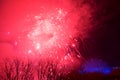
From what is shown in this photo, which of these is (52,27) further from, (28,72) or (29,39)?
(28,72)

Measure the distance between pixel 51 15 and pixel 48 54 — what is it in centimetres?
291

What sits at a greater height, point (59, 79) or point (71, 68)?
point (71, 68)

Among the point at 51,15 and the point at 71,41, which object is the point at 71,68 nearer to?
the point at 71,41

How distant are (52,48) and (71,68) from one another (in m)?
2.98

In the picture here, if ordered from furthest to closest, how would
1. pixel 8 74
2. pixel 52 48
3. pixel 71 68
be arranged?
pixel 71 68, pixel 52 48, pixel 8 74

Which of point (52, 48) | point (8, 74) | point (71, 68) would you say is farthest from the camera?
point (71, 68)

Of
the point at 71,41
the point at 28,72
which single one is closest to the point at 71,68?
the point at 71,41

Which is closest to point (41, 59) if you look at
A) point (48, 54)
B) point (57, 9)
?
point (48, 54)

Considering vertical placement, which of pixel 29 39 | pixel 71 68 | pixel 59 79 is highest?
pixel 29 39

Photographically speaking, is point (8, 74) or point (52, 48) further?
point (52, 48)

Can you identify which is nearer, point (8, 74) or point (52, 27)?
point (8, 74)

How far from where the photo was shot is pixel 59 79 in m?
22.8

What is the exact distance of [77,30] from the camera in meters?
24.9

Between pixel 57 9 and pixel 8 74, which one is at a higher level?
pixel 57 9
